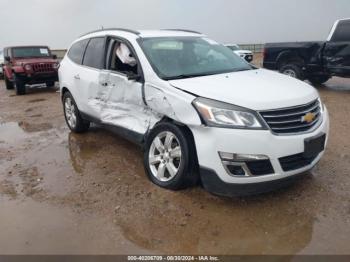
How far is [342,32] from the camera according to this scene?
895 centimetres

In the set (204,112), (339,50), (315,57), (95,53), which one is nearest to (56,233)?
(204,112)

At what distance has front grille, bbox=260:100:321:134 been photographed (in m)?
3.08

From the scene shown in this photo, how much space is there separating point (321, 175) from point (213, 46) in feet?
7.47

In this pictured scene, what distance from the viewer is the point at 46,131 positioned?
265 inches

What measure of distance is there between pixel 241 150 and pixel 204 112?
0.51 m

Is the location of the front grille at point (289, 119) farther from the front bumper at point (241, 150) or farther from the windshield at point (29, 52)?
the windshield at point (29, 52)

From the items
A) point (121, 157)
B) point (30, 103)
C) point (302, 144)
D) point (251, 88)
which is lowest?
point (30, 103)

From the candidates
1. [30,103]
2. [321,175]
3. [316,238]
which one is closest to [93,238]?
[316,238]

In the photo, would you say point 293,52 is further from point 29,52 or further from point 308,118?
point 29,52

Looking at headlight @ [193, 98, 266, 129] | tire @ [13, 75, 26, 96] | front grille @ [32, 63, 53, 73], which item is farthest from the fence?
headlight @ [193, 98, 266, 129]

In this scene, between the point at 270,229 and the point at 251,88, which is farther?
the point at 251,88

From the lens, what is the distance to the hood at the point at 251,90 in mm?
3135

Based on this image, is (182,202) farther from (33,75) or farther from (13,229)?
(33,75)

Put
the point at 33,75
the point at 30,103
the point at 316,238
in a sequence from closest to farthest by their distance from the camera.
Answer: the point at 316,238 → the point at 30,103 → the point at 33,75
